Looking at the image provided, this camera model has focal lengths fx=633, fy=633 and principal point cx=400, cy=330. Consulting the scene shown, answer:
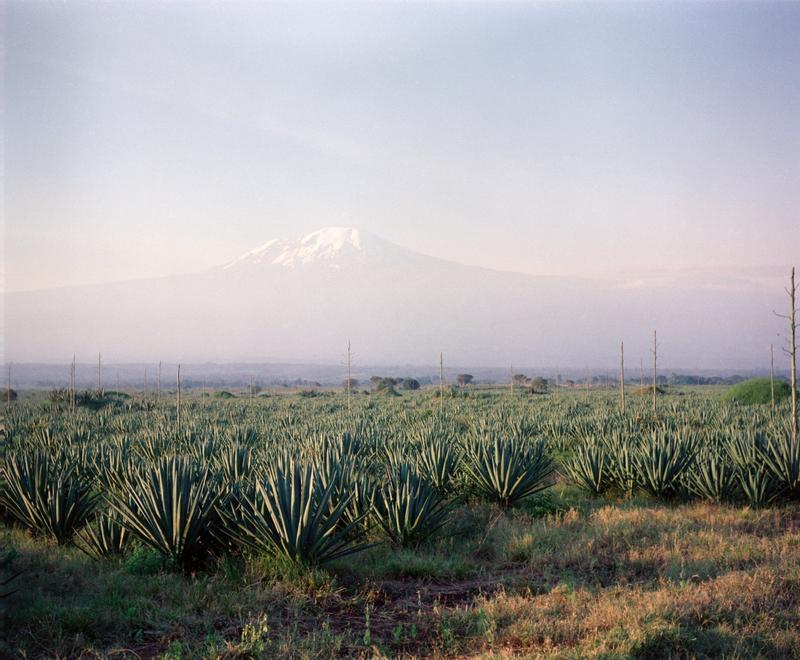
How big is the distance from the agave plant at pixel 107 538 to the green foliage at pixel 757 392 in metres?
28.1

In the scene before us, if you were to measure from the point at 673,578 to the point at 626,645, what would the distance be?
187 centimetres

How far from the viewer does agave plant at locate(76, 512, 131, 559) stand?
257 inches

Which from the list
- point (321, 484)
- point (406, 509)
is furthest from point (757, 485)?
point (321, 484)

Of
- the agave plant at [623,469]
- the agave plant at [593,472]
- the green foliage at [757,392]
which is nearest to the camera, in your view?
the agave plant at [623,469]

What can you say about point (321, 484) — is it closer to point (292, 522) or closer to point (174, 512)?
point (292, 522)

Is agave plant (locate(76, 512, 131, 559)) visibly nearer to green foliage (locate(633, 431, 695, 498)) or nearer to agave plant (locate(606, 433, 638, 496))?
agave plant (locate(606, 433, 638, 496))

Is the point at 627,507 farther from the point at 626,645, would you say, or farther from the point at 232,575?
the point at 232,575

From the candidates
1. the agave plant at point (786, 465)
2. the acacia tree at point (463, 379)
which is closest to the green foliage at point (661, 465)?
the agave plant at point (786, 465)

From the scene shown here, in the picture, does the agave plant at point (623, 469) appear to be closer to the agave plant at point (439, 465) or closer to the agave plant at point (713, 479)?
the agave plant at point (713, 479)

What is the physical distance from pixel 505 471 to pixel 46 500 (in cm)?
589

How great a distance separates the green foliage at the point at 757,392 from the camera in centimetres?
2892

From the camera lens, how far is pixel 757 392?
29656 mm

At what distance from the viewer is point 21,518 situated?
25.9ft

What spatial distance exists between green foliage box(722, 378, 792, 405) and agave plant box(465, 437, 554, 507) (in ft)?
75.8
